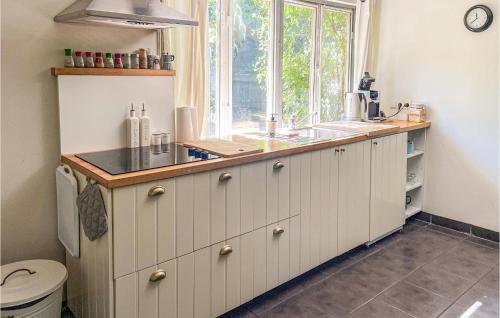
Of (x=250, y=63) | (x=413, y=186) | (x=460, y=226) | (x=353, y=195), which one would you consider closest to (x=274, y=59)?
(x=250, y=63)

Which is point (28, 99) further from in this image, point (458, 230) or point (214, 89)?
point (458, 230)

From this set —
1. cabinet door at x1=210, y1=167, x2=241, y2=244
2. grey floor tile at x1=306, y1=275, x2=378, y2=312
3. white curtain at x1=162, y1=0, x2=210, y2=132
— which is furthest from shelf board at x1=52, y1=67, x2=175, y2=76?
grey floor tile at x1=306, y1=275, x2=378, y2=312

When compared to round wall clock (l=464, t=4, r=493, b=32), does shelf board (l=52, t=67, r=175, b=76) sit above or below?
below

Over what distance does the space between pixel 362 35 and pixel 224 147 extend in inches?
86.2

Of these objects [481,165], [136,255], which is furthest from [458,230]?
[136,255]

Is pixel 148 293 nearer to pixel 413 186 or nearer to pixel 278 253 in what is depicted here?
pixel 278 253

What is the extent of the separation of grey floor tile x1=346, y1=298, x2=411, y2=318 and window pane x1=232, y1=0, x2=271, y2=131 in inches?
57.2

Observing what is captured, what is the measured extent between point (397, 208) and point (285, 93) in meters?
1.29

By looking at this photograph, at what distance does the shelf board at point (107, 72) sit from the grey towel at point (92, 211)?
1.93 ft

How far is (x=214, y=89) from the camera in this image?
9.09 feet

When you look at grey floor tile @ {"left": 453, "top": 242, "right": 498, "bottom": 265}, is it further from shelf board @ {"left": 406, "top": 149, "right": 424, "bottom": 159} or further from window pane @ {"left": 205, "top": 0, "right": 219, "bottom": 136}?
window pane @ {"left": 205, "top": 0, "right": 219, "bottom": 136}

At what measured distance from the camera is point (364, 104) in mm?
3578

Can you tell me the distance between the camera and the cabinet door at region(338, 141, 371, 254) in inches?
109

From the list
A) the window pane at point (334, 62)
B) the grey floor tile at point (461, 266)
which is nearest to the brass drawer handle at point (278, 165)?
the grey floor tile at point (461, 266)
